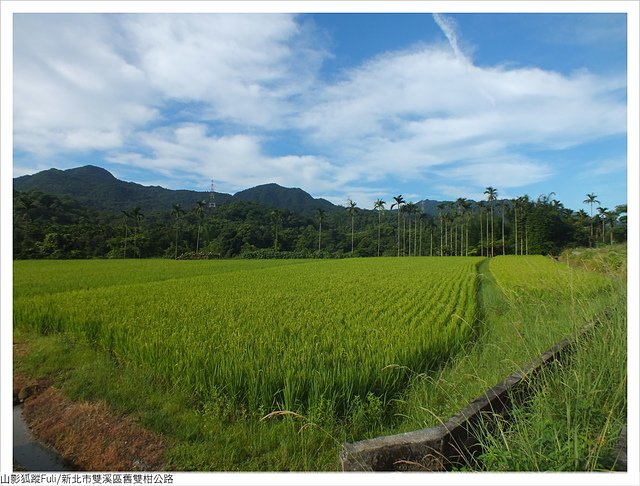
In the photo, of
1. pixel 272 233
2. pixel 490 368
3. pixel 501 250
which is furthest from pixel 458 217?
pixel 490 368

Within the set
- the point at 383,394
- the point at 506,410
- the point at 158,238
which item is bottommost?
the point at 383,394

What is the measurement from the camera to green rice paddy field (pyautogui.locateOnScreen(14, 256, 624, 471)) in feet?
8.06

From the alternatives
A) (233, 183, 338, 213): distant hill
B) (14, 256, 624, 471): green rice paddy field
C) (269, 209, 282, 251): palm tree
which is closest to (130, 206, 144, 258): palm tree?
(14, 256, 624, 471): green rice paddy field

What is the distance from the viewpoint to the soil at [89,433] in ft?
7.33

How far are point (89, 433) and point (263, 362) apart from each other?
1334 millimetres

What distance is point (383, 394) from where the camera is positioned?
3115mm

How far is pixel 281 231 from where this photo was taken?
1939 cm

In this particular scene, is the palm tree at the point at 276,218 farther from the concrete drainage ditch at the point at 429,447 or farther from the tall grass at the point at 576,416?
the concrete drainage ditch at the point at 429,447

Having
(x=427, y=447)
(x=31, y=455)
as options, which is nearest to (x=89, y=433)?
(x=31, y=455)

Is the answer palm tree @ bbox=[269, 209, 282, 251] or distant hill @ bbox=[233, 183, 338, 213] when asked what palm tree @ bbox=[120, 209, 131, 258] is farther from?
distant hill @ bbox=[233, 183, 338, 213]

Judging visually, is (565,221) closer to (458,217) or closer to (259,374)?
(259,374)

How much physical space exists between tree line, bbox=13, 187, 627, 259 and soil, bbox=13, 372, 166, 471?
1.83 meters

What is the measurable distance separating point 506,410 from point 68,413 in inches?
125

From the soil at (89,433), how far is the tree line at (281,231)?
6.01 feet
